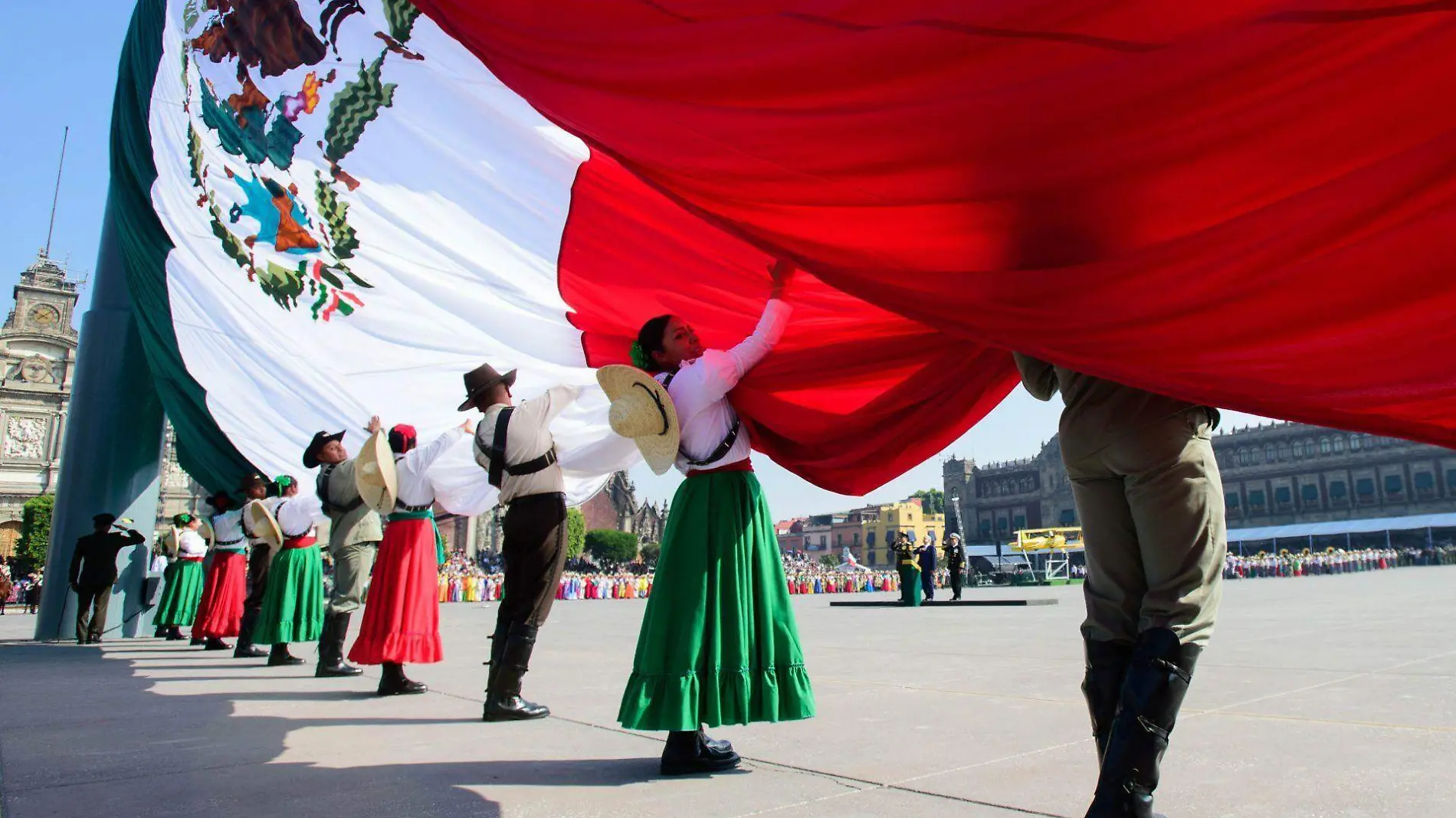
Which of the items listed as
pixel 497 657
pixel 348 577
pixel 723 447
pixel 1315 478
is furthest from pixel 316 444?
A: pixel 1315 478

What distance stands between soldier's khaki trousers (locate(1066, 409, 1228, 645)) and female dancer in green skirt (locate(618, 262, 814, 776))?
109 centimetres

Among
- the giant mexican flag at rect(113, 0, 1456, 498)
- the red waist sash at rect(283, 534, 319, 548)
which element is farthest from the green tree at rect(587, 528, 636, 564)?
the giant mexican flag at rect(113, 0, 1456, 498)

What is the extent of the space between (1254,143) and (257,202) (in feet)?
16.7

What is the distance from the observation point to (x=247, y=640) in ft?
25.7

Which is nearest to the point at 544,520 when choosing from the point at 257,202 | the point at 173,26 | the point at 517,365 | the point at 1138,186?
the point at 517,365

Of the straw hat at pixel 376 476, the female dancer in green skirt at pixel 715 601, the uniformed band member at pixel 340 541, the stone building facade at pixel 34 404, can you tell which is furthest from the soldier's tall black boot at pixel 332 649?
the stone building facade at pixel 34 404

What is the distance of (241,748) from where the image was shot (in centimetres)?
335

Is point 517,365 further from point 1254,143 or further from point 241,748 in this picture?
point 1254,143

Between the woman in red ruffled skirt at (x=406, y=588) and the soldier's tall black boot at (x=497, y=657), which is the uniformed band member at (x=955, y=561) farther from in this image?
the soldier's tall black boot at (x=497, y=657)

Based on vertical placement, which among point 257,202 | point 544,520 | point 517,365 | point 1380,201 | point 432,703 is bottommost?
point 432,703

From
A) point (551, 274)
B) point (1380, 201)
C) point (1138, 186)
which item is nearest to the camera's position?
point (1380, 201)

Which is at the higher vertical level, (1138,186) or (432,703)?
(1138,186)

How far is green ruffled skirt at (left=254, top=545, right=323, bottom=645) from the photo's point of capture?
6742 millimetres

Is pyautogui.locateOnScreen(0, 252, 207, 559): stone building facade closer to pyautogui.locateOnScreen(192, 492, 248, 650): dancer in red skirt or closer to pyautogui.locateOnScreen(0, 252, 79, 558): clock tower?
pyautogui.locateOnScreen(0, 252, 79, 558): clock tower
